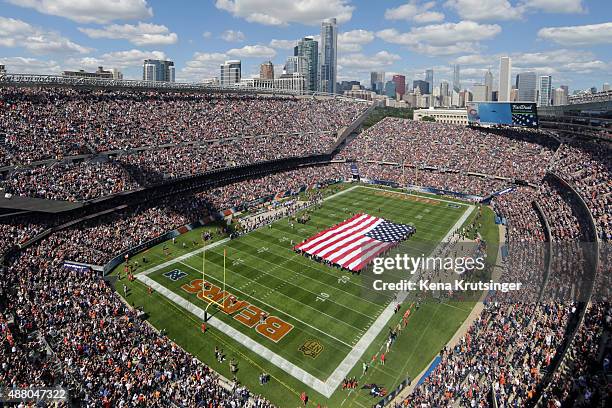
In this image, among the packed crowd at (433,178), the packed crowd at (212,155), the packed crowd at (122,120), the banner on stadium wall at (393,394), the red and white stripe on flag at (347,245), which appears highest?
the packed crowd at (122,120)

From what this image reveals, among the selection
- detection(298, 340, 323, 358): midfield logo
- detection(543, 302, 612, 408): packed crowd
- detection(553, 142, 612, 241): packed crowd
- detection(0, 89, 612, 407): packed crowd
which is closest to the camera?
detection(543, 302, 612, 408): packed crowd

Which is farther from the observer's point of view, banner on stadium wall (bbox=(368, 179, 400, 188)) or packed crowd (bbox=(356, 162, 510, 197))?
banner on stadium wall (bbox=(368, 179, 400, 188))

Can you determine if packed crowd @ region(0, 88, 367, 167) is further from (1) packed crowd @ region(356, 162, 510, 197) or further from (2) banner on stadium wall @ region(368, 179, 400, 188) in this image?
(2) banner on stadium wall @ region(368, 179, 400, 188)

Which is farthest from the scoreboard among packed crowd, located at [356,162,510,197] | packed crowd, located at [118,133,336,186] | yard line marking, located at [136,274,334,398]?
yard line marking, located at [136,274,334,398]

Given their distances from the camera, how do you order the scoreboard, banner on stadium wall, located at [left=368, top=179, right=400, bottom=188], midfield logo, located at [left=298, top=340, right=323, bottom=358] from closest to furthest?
1. midfield logo, located at [left=298, top=340, right=323, bottom=358]
2. the scoreboard
3. banner on stadium wall, located at [left=368, top=179, right=400, bottom=188]

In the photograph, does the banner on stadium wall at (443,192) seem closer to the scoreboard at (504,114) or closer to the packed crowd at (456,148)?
the packed crowd at (456,148)

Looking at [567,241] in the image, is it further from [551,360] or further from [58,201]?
[58,201]

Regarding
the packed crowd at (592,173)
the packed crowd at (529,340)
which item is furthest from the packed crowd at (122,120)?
the packed crowd at (592,173)
